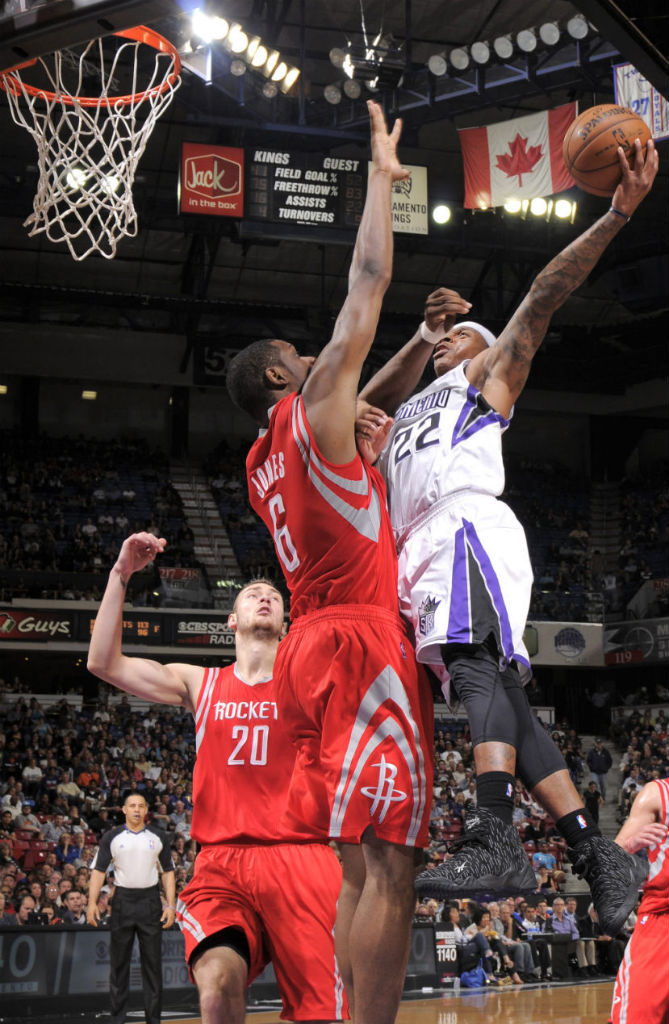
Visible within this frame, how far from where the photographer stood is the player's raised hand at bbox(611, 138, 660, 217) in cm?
423

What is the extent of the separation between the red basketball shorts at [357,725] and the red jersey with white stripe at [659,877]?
2.59 meters

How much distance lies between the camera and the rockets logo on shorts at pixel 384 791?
3.79m

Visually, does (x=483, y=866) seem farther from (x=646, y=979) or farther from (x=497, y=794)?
(x=646, y=979)

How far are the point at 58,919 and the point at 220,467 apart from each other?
664 inches

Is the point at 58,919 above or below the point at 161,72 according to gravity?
below

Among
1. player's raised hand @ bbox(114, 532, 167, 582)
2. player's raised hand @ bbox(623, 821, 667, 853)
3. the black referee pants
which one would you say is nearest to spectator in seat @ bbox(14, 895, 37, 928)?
the black referee pants

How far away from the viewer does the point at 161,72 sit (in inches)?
703

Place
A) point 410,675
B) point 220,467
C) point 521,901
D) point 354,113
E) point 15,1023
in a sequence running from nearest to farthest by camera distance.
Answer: point 410,675 < point 15,1023 < point 521,901 < point 354,113 < point 220,467

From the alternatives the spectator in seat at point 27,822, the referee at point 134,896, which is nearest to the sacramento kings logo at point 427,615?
the referee at point 134,896

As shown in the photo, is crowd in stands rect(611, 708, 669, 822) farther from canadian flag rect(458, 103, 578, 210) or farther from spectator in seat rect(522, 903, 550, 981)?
canadian flag rect(458, 103, 578, 210)

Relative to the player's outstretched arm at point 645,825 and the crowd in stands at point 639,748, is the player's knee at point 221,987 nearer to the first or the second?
the player's outstretched arm at point 645,825

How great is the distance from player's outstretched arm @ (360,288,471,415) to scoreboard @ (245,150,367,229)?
1309 centimetres

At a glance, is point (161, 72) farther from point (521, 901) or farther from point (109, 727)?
point (521, 901)

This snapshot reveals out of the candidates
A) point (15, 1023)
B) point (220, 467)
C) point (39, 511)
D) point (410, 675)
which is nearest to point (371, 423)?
point (410, 675)
